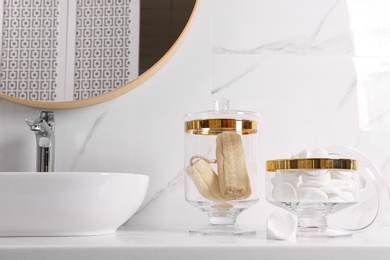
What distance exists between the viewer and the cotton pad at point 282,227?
3.40ft

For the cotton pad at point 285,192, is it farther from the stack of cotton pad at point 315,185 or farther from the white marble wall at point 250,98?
the white marble wall at point 250,98

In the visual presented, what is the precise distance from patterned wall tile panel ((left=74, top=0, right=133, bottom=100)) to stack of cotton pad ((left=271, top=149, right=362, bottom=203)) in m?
0.52

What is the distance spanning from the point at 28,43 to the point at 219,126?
59 cm

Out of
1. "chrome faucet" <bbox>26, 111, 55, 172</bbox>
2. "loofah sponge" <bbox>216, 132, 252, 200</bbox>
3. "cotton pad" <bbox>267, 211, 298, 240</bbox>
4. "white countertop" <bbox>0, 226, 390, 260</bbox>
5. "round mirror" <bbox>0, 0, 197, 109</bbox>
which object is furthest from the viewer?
"round mirror" <bbox>0, 0, 197, 109</bbox>

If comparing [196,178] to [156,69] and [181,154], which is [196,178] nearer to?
[181,154]

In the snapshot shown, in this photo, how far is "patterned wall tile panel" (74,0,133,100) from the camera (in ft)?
4.62

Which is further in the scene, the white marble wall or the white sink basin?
the white marble wall

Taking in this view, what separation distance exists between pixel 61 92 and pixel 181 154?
0.35m

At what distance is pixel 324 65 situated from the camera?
1.48m

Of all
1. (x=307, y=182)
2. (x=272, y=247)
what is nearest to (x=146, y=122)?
(x=307, y=182)

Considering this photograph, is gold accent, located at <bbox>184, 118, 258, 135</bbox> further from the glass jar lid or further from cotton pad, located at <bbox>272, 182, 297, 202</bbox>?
cotton pad, located at <bbox>272, 182, 297, 202</bbox>

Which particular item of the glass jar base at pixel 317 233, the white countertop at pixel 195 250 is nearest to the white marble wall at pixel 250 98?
the glass jar base at pixel 317 233

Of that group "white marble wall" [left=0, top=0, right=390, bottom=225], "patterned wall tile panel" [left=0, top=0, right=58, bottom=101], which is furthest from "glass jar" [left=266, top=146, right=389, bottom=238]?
"patterned wall tile panel" [left=0, top=0, right=58, bottom=101]

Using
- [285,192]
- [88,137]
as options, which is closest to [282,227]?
[285,192]
